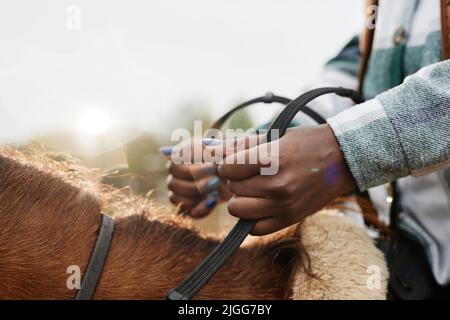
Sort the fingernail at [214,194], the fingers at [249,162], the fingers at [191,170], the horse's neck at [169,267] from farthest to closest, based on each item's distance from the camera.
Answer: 1. the fingernail at [214,194]
2. the fingers at [191,170]
3. the horse's neck at [169,267]
4. the fingers at [249,162]

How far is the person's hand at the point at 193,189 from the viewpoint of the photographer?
1.53 meters

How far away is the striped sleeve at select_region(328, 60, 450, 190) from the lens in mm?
1012

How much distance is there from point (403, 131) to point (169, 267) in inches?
22.9

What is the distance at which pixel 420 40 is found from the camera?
1.43m

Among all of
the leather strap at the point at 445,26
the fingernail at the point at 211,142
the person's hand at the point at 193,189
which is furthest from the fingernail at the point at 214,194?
the leather strap at the point at 445,26

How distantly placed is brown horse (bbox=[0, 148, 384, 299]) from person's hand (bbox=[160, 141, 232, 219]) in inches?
8.1

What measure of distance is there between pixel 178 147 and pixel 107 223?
1.37ft

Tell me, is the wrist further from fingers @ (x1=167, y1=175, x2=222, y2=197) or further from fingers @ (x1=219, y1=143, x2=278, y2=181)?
fingers @ (x1=167, y1=175, x2=222, y2=197)

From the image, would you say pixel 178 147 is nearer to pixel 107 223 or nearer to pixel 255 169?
pixel 107 223

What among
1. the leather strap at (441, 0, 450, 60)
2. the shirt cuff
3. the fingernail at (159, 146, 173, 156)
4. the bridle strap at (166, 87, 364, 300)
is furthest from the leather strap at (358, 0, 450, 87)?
the fingernail at (159, 146, 173, 156)

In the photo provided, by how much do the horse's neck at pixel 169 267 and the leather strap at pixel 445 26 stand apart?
2.04 feet

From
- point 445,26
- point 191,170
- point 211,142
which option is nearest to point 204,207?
point 191,170

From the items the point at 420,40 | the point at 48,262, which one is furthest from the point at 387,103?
→ the point at 48,262

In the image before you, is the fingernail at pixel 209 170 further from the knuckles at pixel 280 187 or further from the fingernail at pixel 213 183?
the knuckles at pixel 280 187
